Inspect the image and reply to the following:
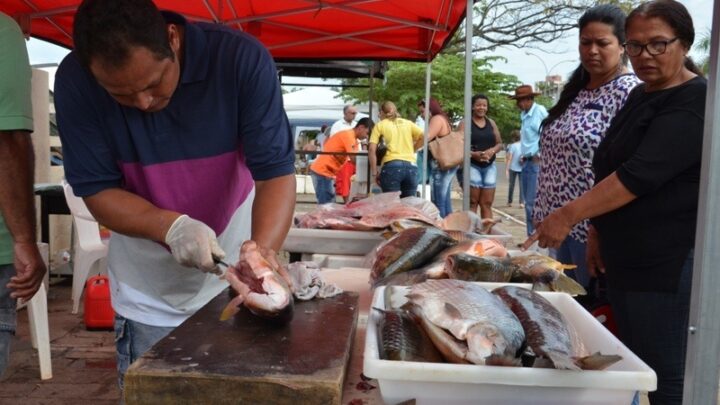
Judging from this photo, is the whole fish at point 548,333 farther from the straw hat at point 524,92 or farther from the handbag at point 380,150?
the handbag at point 380,150

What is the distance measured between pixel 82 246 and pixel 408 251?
4.20 metres

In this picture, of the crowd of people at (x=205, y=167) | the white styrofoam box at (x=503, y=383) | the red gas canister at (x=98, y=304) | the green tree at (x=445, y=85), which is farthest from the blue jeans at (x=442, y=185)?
the green tree at (x=445, y=85)

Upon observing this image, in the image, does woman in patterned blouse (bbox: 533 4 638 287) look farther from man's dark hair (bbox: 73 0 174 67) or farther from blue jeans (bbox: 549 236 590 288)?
man's dark hair (bbox: 73 0 174 67)

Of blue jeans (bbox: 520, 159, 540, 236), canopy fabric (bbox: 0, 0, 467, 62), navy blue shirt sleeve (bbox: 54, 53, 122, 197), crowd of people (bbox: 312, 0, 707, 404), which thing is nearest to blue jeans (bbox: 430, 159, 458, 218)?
blue jeans (bbox: 520, 159, 540, 236)

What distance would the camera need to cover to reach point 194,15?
6238mm

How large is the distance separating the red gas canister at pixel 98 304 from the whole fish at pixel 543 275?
374 cm

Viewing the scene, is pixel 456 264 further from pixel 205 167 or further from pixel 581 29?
pixel 581 29

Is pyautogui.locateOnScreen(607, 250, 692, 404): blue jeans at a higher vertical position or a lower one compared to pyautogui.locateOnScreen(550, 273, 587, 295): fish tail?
lower

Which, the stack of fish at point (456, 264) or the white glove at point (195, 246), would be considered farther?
the stack of fish at point (456, 264)

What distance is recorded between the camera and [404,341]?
135 centimetres

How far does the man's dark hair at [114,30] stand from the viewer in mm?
1724

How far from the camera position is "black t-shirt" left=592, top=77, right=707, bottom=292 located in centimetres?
229

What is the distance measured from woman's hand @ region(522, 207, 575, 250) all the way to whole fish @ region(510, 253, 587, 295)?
34cm

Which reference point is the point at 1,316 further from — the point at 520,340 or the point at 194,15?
the point at 194,15
